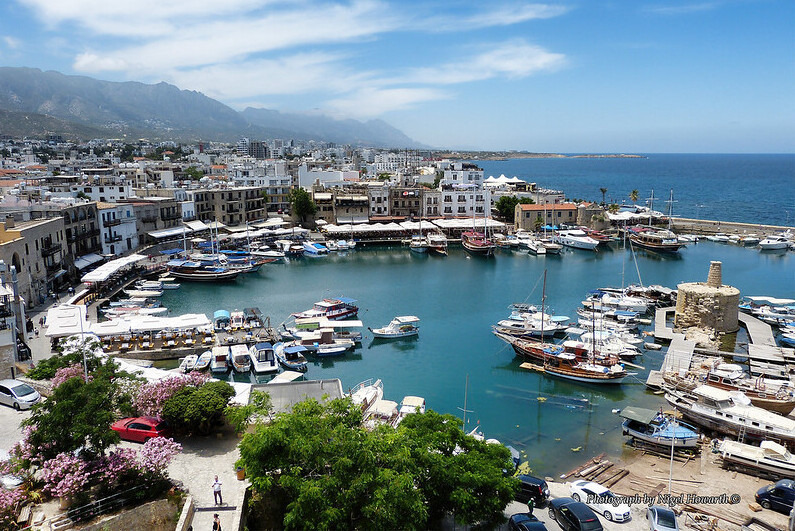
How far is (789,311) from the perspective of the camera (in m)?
36.8

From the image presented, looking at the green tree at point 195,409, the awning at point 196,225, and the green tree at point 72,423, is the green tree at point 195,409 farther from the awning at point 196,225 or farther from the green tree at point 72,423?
the awning at point 196,225

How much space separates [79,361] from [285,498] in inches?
432

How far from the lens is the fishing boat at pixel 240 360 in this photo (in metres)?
27.1

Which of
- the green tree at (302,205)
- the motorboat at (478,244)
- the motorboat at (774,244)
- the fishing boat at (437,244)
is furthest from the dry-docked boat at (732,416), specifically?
the green tree at (302,205)

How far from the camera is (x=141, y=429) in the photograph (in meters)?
15.7

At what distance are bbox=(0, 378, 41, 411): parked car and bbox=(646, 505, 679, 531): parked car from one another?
18.8 metres

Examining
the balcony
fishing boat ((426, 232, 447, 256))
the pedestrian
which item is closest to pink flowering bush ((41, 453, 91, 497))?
the pedestrian

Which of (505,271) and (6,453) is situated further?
(505,271)

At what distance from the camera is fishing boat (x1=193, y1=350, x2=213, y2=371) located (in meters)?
26.7

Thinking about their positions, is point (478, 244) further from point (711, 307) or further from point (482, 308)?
point (711, 307)

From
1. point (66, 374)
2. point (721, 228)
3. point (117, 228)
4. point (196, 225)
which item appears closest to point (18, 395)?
point (66, 374)

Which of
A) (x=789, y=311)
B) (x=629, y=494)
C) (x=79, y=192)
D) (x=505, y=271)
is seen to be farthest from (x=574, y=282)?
(x=79, y=192)

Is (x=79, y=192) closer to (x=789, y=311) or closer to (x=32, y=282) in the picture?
(x=32, y=282)

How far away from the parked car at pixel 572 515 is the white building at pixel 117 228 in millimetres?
45267
